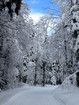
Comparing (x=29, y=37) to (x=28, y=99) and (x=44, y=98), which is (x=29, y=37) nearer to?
(x=44, y=98)

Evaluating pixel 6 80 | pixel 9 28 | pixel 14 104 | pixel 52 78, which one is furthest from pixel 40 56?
pixel 14 104

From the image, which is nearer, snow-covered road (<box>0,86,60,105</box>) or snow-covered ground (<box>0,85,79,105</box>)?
snow-covered ground (<box>0,85,79,105</box>)

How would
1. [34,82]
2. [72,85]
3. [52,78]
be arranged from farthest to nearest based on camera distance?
[52,78]
[34,82]
[72,85]

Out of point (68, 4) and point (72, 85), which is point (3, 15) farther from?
point (72, 85)

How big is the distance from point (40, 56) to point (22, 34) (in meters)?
28.5

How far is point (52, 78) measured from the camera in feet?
246

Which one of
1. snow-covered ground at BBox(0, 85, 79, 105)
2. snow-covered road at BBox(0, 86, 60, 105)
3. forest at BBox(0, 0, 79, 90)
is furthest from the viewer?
forest at BBox(0, 0, 79, 90)

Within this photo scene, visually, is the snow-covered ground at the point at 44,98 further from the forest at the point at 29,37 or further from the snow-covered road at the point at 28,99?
the forest at the point at 29,37

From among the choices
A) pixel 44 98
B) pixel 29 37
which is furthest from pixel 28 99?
pixel 29 37

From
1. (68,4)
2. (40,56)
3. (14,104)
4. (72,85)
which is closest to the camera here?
(14,104)

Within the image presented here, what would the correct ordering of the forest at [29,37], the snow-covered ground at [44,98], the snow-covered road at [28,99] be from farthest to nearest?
1. the forest at [29,37]
2. the snow-covered road at [28,99]
3. the snow-covered ground at [44,98]

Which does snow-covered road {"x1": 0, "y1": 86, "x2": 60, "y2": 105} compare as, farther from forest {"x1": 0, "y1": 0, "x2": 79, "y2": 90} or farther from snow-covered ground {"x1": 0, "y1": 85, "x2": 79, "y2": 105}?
forest {"x1": 0, "y1": 0, "x2": 79, "y2": 90}

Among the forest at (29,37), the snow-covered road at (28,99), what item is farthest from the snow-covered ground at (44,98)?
the forest at (29,37)

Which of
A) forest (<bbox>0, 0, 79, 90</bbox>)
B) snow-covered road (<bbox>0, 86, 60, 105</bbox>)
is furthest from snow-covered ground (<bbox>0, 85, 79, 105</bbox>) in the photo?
forest (<bbox>0, 0, 79, 90</bbox>)
